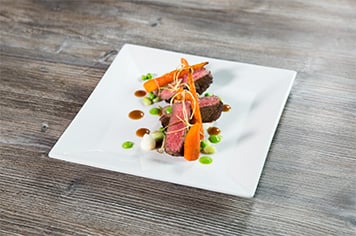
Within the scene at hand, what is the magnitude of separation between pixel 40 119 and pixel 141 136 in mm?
263

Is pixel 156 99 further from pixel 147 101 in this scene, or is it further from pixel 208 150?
pixel 208 150

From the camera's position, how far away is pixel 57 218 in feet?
4.17

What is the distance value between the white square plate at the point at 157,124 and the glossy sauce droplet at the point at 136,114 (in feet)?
0.04

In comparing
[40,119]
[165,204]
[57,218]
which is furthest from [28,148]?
[165,204]

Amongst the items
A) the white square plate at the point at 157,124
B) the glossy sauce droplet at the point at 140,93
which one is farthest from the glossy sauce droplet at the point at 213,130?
the glossy sauce droplet at the point at 140,93

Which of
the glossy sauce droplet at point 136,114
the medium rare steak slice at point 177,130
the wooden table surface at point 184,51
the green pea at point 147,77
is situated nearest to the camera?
the wooden table surface at point 184,51

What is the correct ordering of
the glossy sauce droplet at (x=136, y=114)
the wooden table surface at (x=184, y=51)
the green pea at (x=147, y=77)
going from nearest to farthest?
the wooden table surface at (x=184, y=51)
the glossy sauce droplet at (x=136, y=114)
the green pea at (x=147, y=77)

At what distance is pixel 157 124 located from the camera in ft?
4.91

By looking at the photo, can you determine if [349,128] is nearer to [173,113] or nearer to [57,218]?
[173,113]

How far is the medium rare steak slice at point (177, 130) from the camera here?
137 cm

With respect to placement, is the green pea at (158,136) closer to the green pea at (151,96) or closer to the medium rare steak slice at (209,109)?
the medium rare steak slice at (209,109)

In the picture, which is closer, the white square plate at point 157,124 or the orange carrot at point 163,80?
the white square plate at point 157,124

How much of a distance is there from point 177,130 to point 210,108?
0.12 metres

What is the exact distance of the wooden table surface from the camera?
127cm
